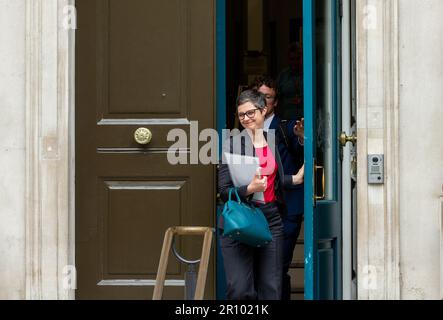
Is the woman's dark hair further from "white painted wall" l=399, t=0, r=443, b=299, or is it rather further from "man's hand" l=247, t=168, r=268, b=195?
"white painted wall" l=399, t=0, r=443, b=299

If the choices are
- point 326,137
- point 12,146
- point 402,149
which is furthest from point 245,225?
point 12,146

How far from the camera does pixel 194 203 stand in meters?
8.45

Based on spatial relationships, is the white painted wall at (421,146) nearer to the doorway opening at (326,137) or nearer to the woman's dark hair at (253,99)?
the doorway opening at (326,137)

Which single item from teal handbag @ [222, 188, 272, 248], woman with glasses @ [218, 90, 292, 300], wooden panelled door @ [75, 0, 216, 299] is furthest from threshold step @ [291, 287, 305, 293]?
teal handbag @ [222, 188, 272, 248]

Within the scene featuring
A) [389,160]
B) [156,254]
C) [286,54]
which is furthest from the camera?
[286,54]

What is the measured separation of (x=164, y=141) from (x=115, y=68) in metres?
0.64

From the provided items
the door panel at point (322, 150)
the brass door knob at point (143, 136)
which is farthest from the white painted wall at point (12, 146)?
the door panel at point (322, 150)

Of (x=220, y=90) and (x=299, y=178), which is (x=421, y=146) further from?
(x=220, y=90)

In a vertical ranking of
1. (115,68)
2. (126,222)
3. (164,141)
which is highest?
(115,68)

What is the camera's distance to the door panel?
306 inches

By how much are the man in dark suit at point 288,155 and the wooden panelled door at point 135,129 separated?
422 millimetres

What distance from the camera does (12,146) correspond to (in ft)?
26.5

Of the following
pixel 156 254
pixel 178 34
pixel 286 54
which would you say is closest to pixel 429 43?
pixel 178 34

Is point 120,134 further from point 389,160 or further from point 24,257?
point 389,160
